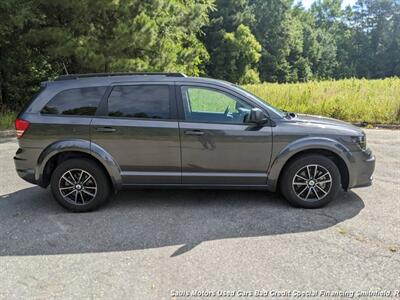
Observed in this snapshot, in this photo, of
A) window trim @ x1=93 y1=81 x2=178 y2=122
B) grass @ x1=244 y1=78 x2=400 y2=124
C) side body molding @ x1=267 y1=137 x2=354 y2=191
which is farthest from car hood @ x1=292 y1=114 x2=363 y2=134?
grass @ x1=244 y1=78 x2=400 y2=124

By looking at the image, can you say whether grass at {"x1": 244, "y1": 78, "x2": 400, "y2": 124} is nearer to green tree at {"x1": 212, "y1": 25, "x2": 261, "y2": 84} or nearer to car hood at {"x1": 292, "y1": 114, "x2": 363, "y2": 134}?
car hood at {"x1": 292, "y1": 114, "x2": 363, "y2": 134}

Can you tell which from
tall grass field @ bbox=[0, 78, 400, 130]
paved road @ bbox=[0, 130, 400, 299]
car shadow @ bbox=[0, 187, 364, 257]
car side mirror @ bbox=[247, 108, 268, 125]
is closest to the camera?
paved road @ bbox=[0, 130, 400, 299]

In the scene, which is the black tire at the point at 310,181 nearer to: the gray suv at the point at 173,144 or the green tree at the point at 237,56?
the gray suv at the point at 173,144

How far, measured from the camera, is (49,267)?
136 inches

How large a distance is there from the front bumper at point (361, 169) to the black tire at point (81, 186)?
3.10 m

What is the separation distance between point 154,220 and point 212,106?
1598mm

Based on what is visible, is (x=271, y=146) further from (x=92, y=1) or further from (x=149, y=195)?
(x=92, y=1)

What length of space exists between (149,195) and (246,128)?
1727 mm

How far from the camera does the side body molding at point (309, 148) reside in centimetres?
456

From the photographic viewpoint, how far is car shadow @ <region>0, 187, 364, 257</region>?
12.9ft

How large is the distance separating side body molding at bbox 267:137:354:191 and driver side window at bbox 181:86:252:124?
0.64 metres

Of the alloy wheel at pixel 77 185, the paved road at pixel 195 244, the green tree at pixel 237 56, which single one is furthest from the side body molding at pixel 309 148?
the green tree at pixel 237 56

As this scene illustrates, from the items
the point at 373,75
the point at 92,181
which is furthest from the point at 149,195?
the point at 373,75

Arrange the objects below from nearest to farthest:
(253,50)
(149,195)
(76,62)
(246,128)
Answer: (246,128) < (149,195) < (76,62) < (253,50)
